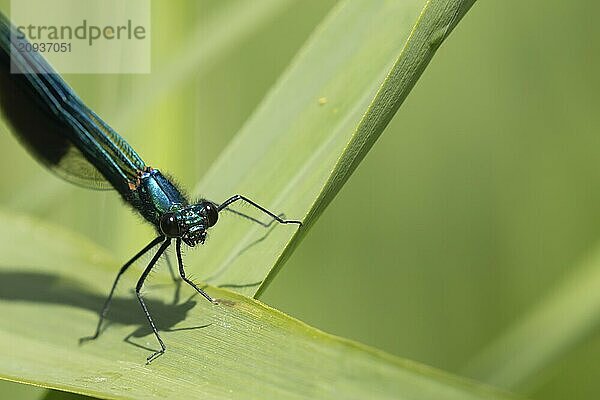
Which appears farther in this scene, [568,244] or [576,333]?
[568,244]

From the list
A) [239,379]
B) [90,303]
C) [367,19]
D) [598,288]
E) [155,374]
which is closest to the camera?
[239,379]

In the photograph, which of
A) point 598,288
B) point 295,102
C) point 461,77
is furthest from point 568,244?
point 295,102

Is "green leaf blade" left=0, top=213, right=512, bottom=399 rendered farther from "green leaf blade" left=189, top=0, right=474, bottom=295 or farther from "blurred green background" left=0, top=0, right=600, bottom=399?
"blurred green background" left=0, top=0, right=600, bottom=399

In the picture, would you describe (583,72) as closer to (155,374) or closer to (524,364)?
(524,364)

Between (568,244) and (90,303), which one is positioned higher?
(568,244)

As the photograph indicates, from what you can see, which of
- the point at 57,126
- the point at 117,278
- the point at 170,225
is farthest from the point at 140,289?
the point at 57,126

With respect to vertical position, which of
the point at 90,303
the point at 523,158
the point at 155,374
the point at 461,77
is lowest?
→ the point at 90,303

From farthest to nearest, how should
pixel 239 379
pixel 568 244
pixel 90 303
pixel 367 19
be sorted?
pixel 568 244
pixel 90 303
pixel 367 19
pixel 239 379

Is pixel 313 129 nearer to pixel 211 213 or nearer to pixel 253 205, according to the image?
pixel 253 205
